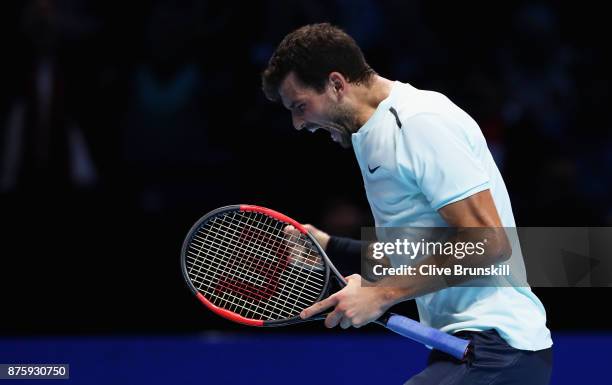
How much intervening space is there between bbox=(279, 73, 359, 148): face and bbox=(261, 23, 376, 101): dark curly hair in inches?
0.8

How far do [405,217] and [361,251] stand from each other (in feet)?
1.58

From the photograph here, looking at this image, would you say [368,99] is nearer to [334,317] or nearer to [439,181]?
[439,181]

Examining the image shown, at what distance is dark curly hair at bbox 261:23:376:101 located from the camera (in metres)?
2.80

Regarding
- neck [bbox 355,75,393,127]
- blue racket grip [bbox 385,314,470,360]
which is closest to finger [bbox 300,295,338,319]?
blue racket grip [bbox 385,314,470,360]

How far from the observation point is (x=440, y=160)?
2.53m

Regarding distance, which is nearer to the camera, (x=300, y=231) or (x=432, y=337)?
(x=432, y=337)

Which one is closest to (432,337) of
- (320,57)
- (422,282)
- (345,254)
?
(422,282)

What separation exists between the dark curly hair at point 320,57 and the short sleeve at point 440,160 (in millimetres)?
289

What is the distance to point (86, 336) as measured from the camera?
16.6ft

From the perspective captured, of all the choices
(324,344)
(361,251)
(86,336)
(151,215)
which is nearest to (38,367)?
(86,336)

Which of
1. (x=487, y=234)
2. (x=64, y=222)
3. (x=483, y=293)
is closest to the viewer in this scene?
(x=487, y=234)

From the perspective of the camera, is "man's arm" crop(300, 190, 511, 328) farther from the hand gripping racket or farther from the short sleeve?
the hand gripping racket

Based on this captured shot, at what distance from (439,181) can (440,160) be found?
52 mm

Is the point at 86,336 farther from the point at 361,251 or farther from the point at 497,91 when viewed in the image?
the point at 497,91
